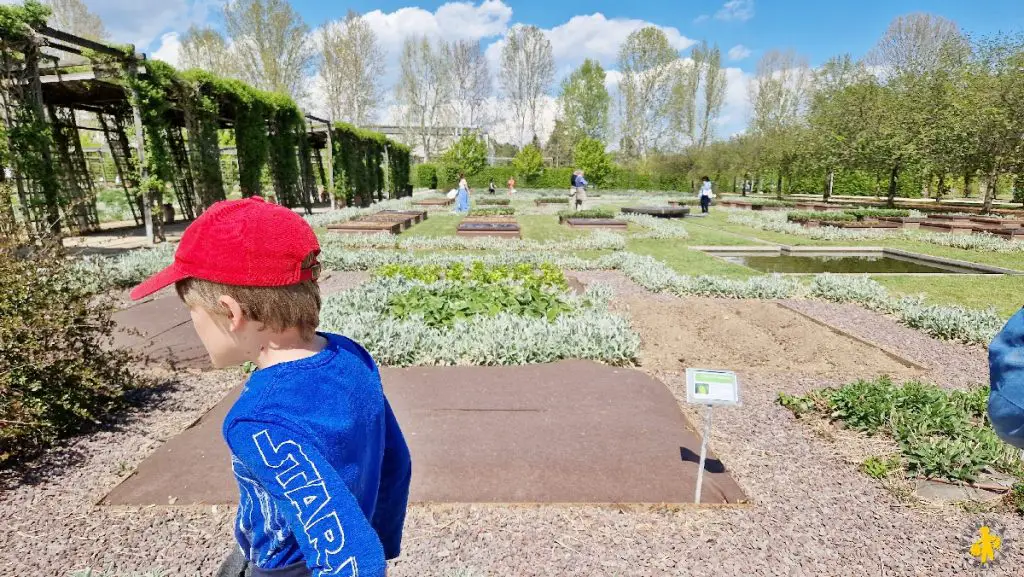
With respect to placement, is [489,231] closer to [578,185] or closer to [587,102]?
[578,185]

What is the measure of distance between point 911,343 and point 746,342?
2.04m

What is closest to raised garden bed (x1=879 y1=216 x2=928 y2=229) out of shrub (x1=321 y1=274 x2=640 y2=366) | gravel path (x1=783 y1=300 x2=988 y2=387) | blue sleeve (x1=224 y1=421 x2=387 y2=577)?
gravel path (x1=783 y1=300 x2=988 y2=387)

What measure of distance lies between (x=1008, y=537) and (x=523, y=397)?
3029 millimetres

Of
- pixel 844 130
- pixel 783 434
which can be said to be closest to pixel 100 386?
pixel 783 434

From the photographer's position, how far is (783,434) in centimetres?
397

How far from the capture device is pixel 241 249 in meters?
1.10

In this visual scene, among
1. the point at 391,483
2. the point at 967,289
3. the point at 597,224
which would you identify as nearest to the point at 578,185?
the point at 597,224

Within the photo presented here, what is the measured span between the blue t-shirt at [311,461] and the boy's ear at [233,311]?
0.13 metres

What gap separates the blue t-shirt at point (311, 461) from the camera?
3.30 ft

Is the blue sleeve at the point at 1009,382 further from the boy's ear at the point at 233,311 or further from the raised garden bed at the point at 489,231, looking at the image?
the raised garden bed at the point at 489,231

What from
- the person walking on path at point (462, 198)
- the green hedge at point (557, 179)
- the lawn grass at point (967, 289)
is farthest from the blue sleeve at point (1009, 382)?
the green hedge at point (557, 179)

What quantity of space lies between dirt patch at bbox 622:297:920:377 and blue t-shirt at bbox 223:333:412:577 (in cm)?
460

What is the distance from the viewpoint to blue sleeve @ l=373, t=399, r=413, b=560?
1.48 meters

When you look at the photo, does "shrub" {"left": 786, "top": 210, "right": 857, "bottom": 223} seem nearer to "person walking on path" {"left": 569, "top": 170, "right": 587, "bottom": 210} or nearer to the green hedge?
"person walking on path" {"left": 569, "top": 170, "right": 587, "bottom": 210}
